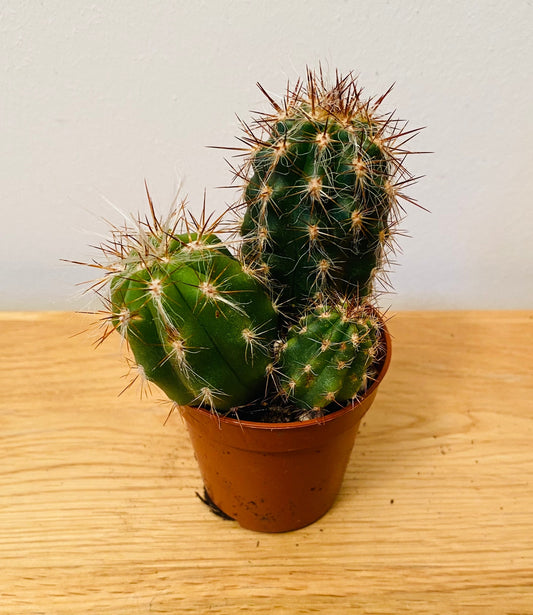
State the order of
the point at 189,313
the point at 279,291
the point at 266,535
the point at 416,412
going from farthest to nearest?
the point at 416,412
the point at 266,535
the point at 279,291
the point at 189,313

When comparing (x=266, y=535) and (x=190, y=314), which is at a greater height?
(x=190, y=314)

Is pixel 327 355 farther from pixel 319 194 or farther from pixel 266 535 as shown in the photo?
pixel 266 535

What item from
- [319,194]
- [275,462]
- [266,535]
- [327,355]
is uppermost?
[319,194]

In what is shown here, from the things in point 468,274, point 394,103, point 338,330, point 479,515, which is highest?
point 394,103

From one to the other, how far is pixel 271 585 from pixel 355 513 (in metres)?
0.14

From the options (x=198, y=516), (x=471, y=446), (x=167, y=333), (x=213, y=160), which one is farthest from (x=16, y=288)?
(x=471, y=446)

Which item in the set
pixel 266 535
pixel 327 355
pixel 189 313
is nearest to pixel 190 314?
pixel 189 313

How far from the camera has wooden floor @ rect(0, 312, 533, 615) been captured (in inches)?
23.5

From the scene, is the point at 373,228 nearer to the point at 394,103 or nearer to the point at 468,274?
the point at 394,103

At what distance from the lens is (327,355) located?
1.62 ft

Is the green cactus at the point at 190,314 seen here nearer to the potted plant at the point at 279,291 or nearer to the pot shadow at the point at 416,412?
the potted plant at the point at 279,291

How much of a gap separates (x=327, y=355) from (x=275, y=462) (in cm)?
16

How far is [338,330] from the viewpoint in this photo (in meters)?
0.49

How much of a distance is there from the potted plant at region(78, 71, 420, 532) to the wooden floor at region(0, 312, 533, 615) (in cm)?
13
